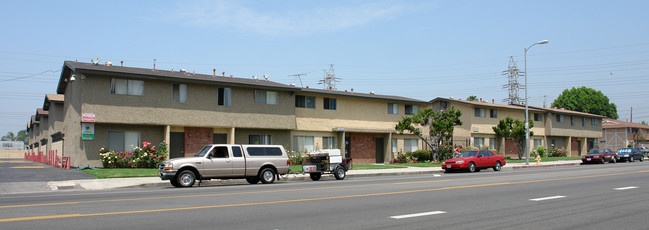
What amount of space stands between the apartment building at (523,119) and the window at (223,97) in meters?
23.9

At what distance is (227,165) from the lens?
20500 millimetres

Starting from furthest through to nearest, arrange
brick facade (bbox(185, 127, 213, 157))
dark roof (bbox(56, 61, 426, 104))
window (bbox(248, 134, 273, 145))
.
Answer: window (bbox(248, 134, 273, 145)) < brick facade (bbox(185, 127, 213, 157)) < dark roof (bbox(56, 61, 426, 104))

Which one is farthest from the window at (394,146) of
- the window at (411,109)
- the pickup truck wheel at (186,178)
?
the pickup truck wheel at (186,178)

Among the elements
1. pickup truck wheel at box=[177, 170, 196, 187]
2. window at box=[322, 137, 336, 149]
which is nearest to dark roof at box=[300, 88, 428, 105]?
window at box=[322, 137, 336, 149]

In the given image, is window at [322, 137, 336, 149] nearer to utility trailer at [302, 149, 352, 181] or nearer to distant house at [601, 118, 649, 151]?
utility trailer at [302, 149, 352, 181]

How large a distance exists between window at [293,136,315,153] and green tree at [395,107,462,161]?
21.9 ft

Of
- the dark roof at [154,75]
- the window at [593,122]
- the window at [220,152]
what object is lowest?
the window at [220,152]

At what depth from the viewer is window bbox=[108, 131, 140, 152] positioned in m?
28.8

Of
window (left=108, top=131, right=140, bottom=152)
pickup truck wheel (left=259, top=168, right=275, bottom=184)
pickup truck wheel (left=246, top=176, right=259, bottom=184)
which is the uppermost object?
window (left=108, top=131, right=140, bottom=152)

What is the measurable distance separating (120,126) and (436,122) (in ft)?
72.0

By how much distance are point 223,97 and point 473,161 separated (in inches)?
613

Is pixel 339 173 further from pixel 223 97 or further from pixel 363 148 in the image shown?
pixel 363 148

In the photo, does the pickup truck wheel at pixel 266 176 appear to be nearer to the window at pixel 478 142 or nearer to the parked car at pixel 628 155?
the window at pixel 478 142

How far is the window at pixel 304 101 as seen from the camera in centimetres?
3634
